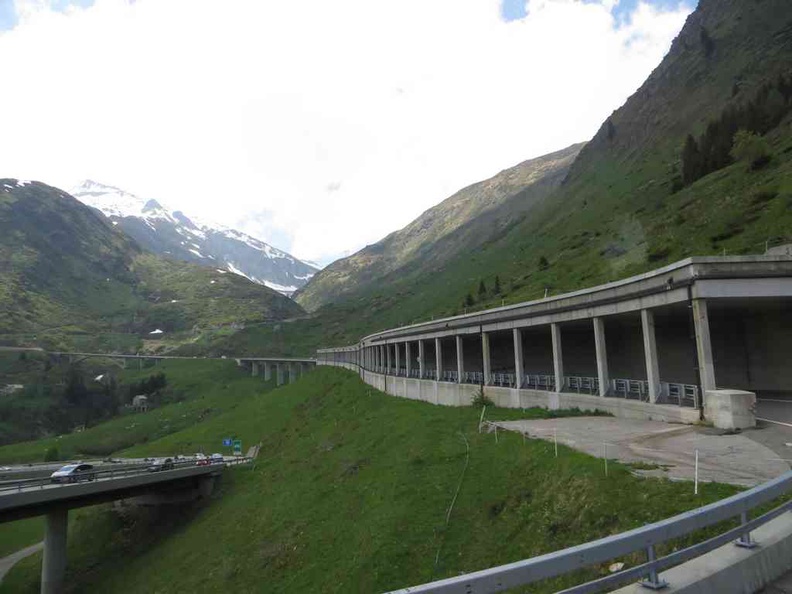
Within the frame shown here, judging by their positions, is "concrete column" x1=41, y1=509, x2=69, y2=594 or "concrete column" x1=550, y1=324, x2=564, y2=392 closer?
"concrete column" x1=550, y1=324, x2=564, y2=392

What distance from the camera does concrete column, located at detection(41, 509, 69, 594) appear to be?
116 ft

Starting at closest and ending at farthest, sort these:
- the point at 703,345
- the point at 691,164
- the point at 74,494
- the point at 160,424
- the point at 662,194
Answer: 1. the point at 703,345
2. the point at 74,494
3. the point at 691,164
4. the point at 662,194
5. the point at 160,424

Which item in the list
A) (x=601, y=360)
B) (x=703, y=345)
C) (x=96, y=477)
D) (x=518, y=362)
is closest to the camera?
(x=703, y=345)

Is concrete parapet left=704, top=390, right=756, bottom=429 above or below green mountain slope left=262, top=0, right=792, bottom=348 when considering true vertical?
below

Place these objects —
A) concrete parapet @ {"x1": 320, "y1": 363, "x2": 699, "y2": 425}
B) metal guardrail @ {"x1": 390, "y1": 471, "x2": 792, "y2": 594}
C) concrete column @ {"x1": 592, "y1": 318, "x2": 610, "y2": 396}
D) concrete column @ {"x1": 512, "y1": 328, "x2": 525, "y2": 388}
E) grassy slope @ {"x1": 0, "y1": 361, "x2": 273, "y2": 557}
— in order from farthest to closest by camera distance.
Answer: grassy slope @ {"x1": 0, "y1": 361, "x2": 273, "y2": 557}, concrete column @ {"x1": 512, "y1": 328, "x2": 525, "y2": 388}, concrete column @ {"x1": 592, "y1": 318, "x2": 610, "y2": 396}, concrete parapet @ {"x1": 320, "y1": 363, "x2": 699, "y2": 425}, metal guardrail @ {"x1": 390, "y1": 471, "x2": 792, "y2": 594}

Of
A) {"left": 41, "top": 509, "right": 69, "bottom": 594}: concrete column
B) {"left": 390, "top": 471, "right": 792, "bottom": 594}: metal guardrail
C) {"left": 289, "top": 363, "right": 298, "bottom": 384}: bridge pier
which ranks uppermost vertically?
{"left": 289, "top": 363, "right": 298, "bottom": 384}: bridge pier

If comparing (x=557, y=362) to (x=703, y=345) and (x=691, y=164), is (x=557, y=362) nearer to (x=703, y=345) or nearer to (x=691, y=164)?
(x=703, y=345)

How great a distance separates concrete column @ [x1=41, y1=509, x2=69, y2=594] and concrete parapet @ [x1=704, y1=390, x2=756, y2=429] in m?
40.8

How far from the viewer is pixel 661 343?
34.0 m

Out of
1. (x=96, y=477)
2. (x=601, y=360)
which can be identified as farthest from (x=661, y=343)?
(x=96, y=477)

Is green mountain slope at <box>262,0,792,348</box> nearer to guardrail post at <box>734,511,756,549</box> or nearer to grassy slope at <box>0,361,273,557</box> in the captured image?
guardrail post at <box>734,511,756,549</box>

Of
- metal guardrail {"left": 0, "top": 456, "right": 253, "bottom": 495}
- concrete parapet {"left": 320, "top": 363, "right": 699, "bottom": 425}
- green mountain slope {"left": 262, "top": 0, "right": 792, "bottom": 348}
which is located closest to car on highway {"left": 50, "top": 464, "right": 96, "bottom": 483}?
metal guardrail {"left": 0, "top": 456, "right": 253, "bottom": 495}

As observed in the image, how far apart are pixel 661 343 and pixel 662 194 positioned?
64.6m

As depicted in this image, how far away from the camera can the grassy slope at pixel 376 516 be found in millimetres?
13383
